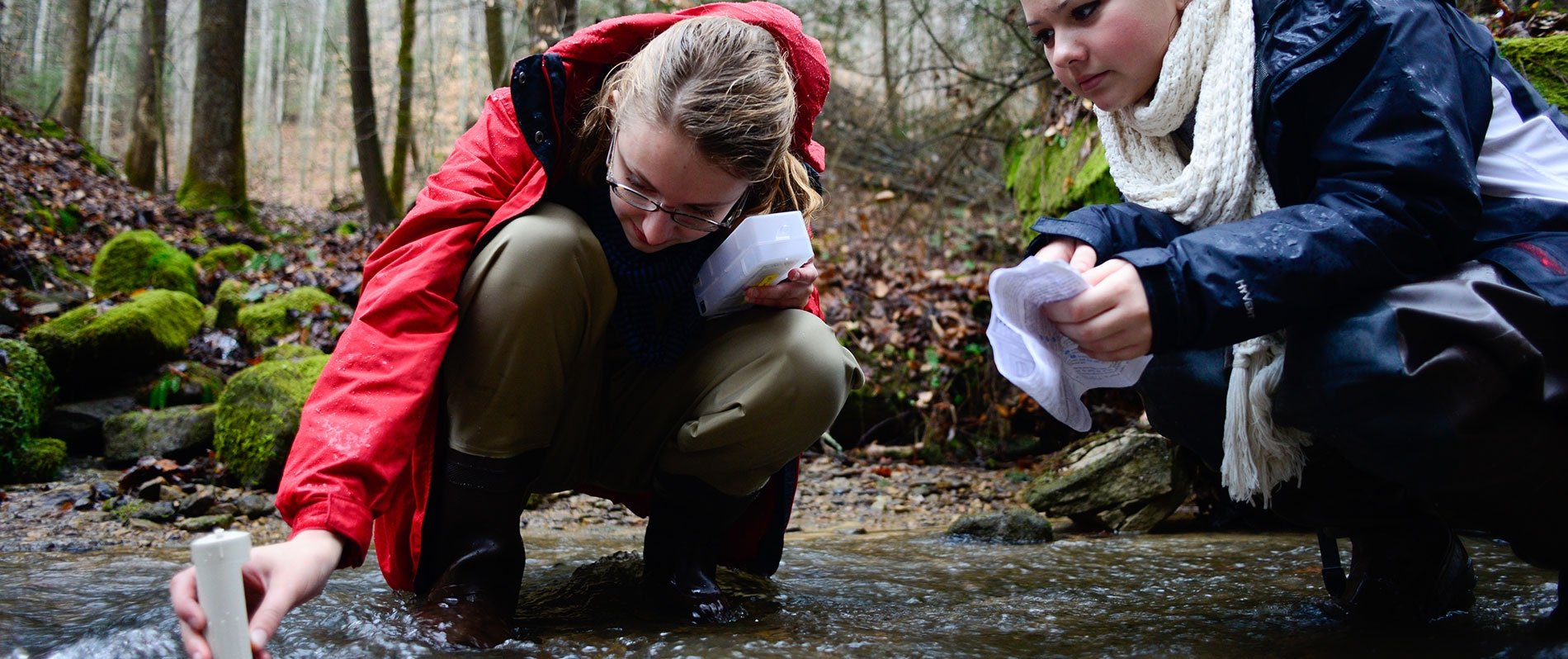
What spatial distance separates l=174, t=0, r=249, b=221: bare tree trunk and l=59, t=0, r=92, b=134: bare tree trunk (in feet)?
10.3

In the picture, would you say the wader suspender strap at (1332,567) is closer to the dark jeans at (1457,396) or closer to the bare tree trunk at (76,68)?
the dark jeans at (1457,396)

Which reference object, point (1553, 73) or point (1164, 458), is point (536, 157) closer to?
point (1164, 458)

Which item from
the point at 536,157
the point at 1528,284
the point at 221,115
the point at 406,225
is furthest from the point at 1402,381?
the point at 221,115

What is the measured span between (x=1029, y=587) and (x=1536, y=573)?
1.01 meters

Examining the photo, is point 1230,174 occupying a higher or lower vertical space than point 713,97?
lower

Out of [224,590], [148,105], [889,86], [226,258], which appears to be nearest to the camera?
[224,590]

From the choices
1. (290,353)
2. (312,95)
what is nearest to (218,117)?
(290,353)

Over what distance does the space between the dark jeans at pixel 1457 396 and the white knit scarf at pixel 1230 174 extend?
0.22 feet

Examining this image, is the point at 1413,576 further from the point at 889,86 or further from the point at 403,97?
the point at 403,97

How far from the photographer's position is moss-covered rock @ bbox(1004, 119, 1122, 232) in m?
4.17

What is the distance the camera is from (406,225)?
1.71 metres

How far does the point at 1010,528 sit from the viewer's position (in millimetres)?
2934

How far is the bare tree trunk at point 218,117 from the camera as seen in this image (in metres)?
9.22

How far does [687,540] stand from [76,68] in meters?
13.1
